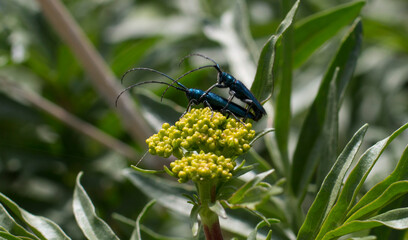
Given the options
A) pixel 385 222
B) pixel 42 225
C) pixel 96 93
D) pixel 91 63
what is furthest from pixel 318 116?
pixel 96 93

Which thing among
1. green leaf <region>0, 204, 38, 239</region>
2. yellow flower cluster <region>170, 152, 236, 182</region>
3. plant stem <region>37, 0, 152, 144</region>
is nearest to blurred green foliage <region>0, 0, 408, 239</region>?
plant stem <region>37, 0, 152, 144</region>

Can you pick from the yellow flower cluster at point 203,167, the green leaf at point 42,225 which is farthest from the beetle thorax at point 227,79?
the green leaf at point 42,225

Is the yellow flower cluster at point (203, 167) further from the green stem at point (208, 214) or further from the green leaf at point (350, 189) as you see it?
the green leaf at point (350, 189)

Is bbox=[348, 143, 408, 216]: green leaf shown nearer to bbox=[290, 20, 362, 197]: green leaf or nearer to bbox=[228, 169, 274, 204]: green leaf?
bbox=[228, 169, 274, 204]: green leaf

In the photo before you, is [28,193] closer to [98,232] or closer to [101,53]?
[101,53]

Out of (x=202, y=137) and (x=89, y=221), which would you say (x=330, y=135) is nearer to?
(x=202, y=137)

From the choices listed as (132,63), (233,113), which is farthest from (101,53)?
(233,113)
